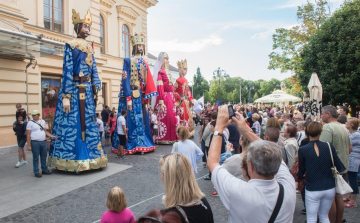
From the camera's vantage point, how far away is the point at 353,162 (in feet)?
16.6

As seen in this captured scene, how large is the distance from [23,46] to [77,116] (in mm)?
4249

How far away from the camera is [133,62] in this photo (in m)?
9.12

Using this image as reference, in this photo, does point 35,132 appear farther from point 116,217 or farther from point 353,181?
point 353,181

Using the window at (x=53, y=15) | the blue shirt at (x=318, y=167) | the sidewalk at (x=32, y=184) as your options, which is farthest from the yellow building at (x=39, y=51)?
the blue shirt at (x=318, y=167)

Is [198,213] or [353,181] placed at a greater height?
[198,213]

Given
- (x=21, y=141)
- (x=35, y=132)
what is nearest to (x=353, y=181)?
(x=35, y=132)

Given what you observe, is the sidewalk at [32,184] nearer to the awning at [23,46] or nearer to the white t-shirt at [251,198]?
the awning at [23,46]

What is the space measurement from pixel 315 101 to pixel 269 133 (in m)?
7.27

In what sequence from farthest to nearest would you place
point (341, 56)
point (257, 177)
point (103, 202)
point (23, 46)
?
point (341, 56), point (23, 46), point (103, 202), point (257, 177)

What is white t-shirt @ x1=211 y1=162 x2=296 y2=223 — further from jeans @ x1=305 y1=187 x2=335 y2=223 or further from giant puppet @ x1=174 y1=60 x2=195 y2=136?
giant puppet @ x1=174 y1=60 x2=195 y2=136

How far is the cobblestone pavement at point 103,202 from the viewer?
4.21 m

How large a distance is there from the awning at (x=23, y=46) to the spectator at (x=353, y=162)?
28.5 feet

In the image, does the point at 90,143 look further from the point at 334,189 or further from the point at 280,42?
the point at 280,42

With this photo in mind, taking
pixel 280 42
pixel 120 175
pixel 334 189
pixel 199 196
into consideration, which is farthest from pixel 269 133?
pixel 280 42
